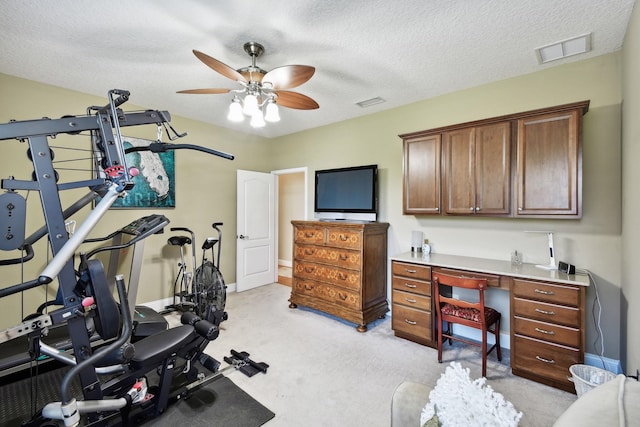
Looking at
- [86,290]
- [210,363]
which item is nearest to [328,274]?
[210,363]

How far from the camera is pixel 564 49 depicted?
8.09ft

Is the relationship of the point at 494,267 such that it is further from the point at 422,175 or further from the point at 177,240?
the point at 177,240

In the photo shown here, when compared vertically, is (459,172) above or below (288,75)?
below

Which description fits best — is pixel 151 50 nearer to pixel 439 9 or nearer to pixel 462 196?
pixel 439 9

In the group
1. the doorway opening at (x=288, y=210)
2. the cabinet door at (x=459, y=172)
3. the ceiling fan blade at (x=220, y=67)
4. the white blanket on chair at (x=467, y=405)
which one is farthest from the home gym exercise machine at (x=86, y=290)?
the doorway opening at (x=288, y=210)

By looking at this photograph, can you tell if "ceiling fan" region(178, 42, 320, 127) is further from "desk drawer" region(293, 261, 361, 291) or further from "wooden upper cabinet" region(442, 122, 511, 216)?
"desk drawer" region(293, 261, 361, 291)

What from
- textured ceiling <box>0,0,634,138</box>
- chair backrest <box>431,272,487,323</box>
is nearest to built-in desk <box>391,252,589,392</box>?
chair backrest <box>431,272,487,323</box>

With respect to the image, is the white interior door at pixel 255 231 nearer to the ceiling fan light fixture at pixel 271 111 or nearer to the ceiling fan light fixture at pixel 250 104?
the ceiling fan light fixture at pixel 271 111

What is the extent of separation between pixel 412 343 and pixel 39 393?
10.7 ft

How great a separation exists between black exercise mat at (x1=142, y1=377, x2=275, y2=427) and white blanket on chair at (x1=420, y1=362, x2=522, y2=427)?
63.1 inches

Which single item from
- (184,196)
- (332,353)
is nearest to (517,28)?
(332,353)

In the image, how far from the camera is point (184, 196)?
438 centimetres

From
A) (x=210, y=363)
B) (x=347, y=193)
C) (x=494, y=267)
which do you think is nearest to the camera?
(x=210, y=363)

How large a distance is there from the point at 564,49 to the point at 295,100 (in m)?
2.35
